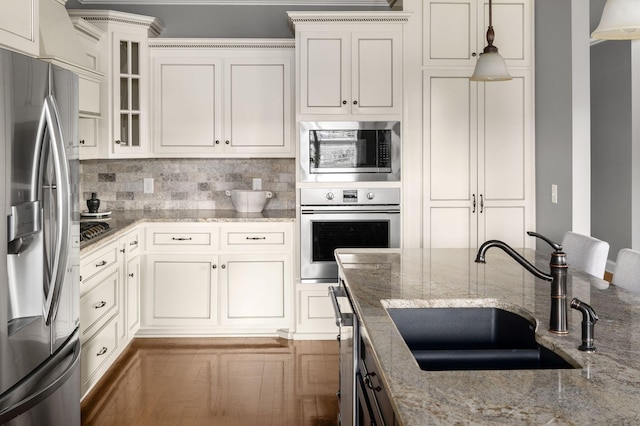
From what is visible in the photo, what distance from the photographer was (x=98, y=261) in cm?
343

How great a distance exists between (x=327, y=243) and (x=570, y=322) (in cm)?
282

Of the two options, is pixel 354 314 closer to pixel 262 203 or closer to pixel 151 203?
pixel 262 203

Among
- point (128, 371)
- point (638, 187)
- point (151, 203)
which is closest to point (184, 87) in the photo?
point (151, 203)

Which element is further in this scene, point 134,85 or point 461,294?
point 134,85

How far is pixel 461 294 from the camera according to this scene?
1.99 metres

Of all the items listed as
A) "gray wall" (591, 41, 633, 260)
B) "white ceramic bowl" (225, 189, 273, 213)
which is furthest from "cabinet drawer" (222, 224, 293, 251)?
"gray wall" (591, 41, 633, 260)

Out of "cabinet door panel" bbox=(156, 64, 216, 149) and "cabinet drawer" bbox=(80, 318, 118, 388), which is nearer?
"cabinet drawer" bbox=(80, 318, 118, 388)

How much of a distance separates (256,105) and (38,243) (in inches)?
110

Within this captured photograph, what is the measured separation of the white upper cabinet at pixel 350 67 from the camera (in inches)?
170

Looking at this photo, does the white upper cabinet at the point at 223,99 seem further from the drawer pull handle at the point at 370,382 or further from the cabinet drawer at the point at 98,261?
the drawer pull handle at the point at 370,382

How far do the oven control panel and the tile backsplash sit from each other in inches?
26.5

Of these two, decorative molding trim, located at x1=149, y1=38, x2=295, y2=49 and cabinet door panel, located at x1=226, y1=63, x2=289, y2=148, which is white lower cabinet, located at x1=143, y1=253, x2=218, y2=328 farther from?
decorative molding trim, located at x1=149, y1=38, x2=295, y2=49

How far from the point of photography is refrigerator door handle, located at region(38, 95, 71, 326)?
84.4 inches

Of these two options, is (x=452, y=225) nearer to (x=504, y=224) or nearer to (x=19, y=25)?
(x=504, y=224)
